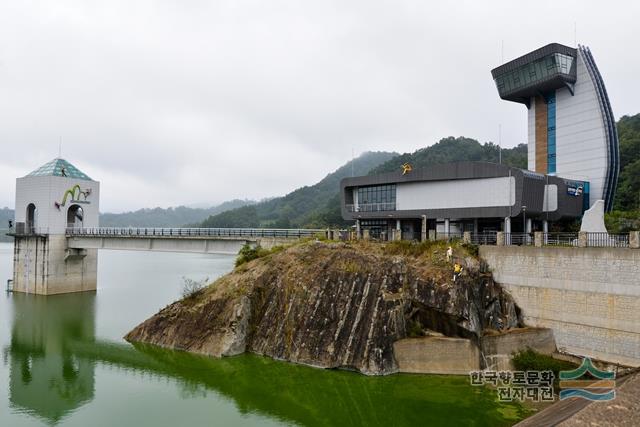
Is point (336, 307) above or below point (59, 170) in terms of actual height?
below

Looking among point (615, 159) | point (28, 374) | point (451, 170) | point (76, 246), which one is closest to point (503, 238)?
point (451, 170)

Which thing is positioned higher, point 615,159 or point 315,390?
point 615,159

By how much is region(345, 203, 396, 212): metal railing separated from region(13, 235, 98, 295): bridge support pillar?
34780 mm

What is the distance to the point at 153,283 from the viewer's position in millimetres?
67062

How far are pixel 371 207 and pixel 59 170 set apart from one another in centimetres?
3936

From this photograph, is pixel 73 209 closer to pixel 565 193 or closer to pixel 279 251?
pixel 279 251

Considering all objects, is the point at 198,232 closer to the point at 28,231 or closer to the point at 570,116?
the point at 28,231

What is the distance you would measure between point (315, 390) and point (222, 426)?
5.69 m

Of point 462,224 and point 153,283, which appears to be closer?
point 462,224

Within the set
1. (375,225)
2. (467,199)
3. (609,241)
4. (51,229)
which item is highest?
(467,199)

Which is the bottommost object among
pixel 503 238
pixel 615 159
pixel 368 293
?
pixel 368 293

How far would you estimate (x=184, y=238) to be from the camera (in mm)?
48062

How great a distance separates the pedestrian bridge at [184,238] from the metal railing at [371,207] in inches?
315

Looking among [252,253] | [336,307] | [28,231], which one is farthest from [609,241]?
[28,231]
